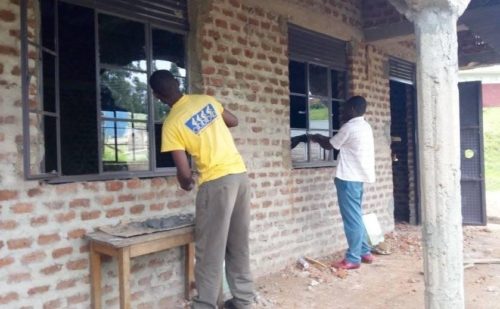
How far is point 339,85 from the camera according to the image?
6355mm

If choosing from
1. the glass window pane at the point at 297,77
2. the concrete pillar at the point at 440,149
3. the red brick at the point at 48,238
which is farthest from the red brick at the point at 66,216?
the glass window pane at the point at 297,77

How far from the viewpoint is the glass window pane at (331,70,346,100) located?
6312 millimetres

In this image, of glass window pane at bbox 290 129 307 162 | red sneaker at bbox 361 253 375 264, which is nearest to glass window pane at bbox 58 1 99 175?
glass window pane at bbox 290 129 307 162

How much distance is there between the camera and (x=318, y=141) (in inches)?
218

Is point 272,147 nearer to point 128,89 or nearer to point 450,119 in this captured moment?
point 128,89

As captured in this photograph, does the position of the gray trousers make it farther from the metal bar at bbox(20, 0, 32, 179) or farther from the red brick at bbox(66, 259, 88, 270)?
the metal bar at bbox(20, 0, 32, 179)

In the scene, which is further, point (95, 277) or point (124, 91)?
point (124, 91)

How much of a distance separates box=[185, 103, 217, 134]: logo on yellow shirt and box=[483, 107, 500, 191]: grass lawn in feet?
44.8

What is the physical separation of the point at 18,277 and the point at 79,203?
23.7 inches

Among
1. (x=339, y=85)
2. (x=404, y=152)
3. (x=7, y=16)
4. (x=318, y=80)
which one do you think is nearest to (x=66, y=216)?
(x=7, y=16)

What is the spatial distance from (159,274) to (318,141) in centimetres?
245

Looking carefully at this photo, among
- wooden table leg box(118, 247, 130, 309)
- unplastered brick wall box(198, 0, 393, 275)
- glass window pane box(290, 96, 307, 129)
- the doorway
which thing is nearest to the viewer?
wooden table leg box(118, 247, 130, 309)

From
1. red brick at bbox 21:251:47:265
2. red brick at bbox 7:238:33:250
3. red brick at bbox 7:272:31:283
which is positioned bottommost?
red brick at bbox 7:272:31:283

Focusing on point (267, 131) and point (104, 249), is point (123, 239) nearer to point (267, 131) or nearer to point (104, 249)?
point (104, 249)
